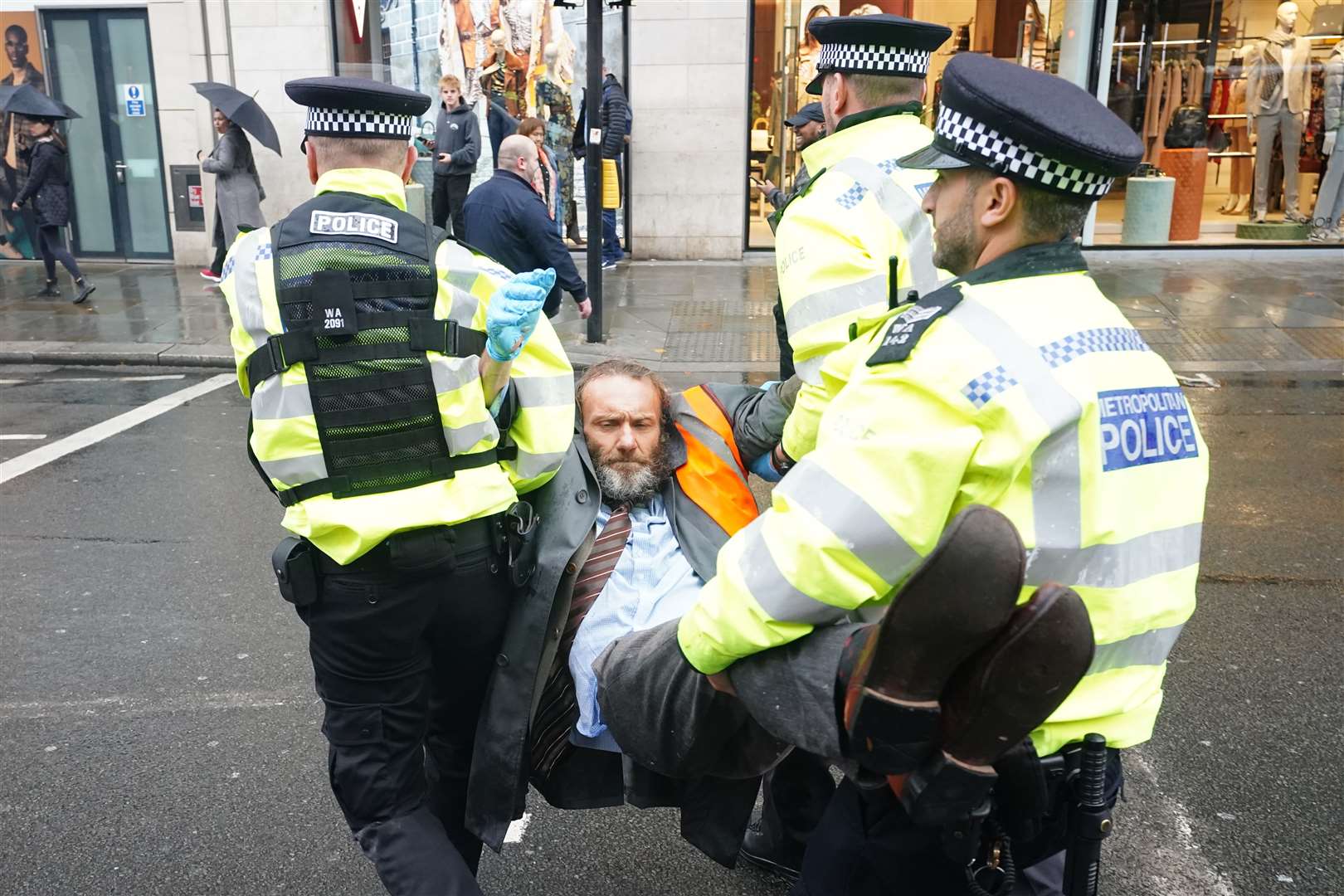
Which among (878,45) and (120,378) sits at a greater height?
(878,45)

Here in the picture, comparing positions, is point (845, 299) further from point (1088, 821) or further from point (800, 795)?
point (1088, 821)

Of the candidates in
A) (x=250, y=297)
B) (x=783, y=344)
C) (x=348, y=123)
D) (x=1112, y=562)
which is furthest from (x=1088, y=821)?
(x=783, y=344)

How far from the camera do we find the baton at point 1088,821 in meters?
A: 1.86

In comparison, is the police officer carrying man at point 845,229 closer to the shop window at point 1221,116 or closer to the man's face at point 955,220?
the man's face at point 955,220

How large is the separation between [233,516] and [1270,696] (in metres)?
4.80

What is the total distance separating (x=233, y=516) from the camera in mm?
6262

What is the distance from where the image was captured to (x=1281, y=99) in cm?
1405

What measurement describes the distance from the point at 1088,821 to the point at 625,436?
5.60 ft

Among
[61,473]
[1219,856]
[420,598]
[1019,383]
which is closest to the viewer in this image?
[1019,383]

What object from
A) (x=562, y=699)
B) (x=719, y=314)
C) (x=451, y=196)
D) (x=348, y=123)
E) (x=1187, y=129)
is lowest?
(x=719, y=314)

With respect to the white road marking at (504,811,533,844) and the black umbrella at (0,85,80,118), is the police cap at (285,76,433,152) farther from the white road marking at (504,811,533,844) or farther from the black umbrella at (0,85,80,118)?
the black umbrella at (0,85,80,118)

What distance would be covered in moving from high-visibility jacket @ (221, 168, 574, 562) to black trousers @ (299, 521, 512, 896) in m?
0.10

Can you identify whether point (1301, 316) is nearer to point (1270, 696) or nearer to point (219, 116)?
point (1270, 696)

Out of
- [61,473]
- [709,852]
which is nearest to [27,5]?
[61,473]
